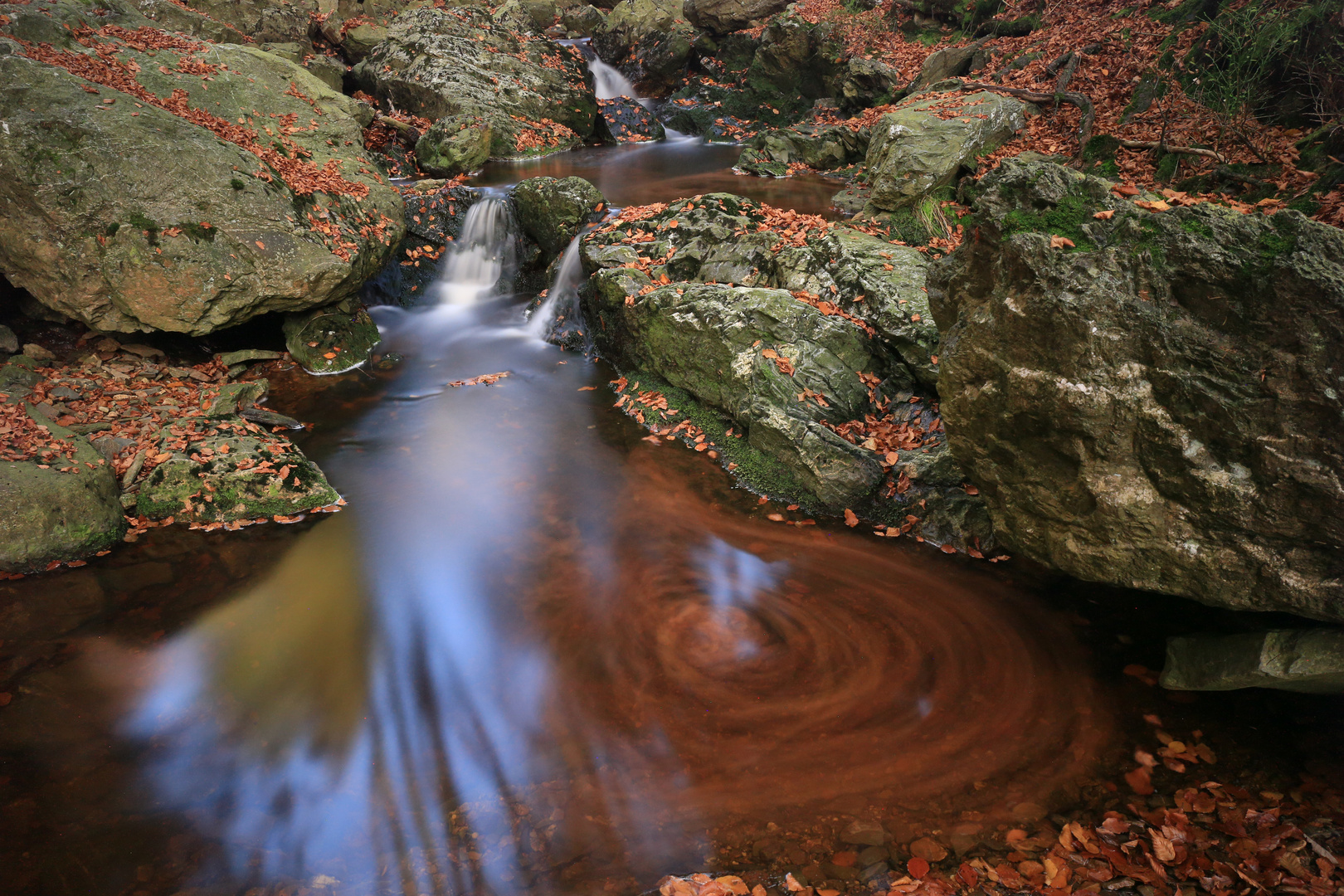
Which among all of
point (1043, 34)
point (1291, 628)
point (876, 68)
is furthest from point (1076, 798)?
point (876, 68)

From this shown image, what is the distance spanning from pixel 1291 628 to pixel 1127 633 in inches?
41.5

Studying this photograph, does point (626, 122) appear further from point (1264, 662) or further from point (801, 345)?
point (1264, 662)

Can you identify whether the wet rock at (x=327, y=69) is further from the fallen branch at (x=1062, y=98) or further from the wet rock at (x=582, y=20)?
the fallen branch at (x=1062, y=98)

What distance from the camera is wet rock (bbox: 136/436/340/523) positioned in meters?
5.89

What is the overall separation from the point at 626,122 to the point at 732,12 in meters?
5.13

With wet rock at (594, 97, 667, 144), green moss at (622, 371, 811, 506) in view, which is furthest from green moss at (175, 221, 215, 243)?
wet rock at (594, 97, 667, 144)

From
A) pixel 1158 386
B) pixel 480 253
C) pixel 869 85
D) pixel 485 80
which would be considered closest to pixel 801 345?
pixel 1158 386

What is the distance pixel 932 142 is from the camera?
905cm

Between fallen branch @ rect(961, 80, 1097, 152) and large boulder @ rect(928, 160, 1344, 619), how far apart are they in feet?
19.9

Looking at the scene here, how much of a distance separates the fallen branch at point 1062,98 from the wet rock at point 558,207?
645 centimetres

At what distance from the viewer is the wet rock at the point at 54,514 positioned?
512 cm

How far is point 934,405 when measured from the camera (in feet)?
21.3

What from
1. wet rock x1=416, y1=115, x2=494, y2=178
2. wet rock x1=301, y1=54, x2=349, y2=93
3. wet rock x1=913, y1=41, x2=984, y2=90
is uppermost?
wet rock x1=913, y1=41, x2=984, y2=90

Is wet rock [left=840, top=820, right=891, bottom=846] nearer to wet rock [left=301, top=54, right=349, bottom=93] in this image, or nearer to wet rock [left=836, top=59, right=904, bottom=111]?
wet rock [left=836, top=59, right=904, bottom=111]
